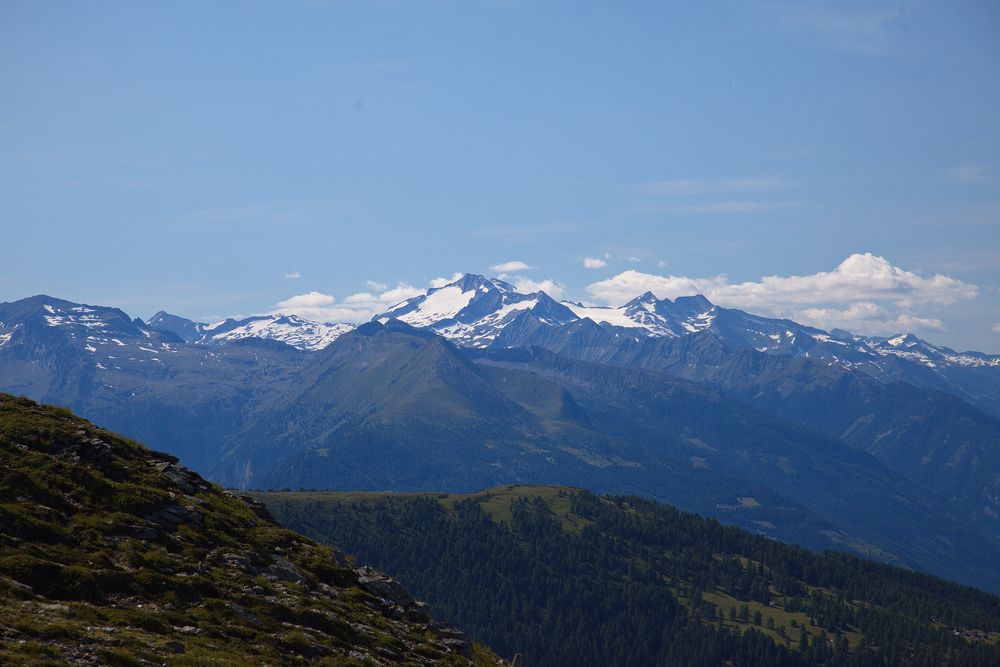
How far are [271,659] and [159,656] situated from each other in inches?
232

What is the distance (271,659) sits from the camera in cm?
4316

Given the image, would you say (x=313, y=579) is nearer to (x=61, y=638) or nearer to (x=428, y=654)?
(x=428, y=654)

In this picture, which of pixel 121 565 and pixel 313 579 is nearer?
pixel 121 565

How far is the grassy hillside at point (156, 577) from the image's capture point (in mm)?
39906

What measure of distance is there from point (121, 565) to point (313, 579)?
44.6 feet

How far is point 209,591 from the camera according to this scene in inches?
1882

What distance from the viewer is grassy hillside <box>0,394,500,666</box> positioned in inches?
1571

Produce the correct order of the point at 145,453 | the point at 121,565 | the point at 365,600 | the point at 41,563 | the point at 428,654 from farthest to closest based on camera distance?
1. the point at 145,453
2. the point at 365,600
3. the point at 428,654
4. the point at 121,565
5. the point at 41,563

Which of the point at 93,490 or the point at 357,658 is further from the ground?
the point at 93,490

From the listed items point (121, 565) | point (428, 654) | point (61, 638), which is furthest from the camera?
point (428, 654)

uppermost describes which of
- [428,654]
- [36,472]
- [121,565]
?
[36,472]

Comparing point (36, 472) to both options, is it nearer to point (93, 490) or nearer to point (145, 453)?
point (93, 490)

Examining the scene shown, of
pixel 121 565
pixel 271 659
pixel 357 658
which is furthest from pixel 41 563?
pixel 357 658

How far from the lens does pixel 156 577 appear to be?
151 ft
